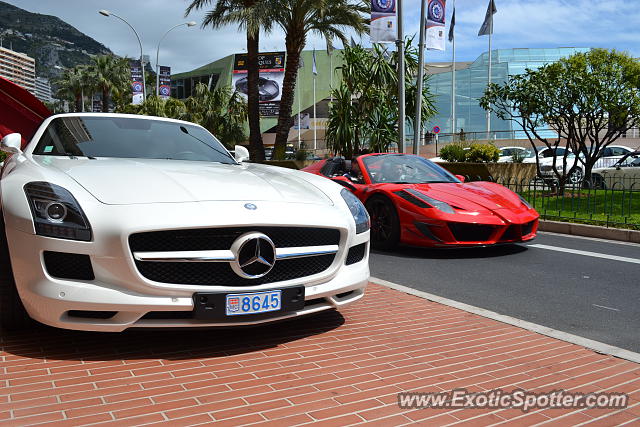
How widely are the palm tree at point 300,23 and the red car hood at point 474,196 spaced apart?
45.6ft

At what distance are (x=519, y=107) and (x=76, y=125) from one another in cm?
1318

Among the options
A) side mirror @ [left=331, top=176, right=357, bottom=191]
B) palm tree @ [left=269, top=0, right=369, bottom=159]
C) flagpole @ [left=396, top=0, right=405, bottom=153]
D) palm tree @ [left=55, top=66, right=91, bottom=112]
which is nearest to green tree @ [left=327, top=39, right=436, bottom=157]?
palm tree @ [left=269, top=0, right=369, bottom=159]

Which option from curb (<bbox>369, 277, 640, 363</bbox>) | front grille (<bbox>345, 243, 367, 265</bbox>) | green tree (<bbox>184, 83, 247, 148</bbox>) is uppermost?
green tree (<bbox>184, 83, 247, 148</bbox>)

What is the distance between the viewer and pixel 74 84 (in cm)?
7225

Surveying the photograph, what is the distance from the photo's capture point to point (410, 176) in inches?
330

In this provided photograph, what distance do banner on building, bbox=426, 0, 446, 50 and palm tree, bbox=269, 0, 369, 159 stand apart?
225 inches

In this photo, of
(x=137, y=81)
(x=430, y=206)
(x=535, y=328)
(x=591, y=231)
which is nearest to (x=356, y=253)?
(x=535, y=328)

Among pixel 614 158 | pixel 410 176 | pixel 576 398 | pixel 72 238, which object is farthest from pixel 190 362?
pixel 614 158

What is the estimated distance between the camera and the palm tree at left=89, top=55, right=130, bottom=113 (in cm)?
6345

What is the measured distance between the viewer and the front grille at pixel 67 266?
3.12 m

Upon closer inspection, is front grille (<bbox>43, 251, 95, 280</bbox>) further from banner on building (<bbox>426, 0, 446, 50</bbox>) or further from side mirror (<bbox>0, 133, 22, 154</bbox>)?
banner on building (<bbox>426, 0, 446, 50</bbox>)

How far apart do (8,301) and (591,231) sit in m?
8.68

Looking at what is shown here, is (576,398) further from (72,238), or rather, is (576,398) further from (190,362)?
(72,238)

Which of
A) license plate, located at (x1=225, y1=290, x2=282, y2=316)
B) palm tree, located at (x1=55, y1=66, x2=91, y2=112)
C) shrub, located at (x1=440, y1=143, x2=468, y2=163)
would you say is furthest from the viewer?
palm tree, located at (x1=55, y1=66, x2=91, y2=112)
